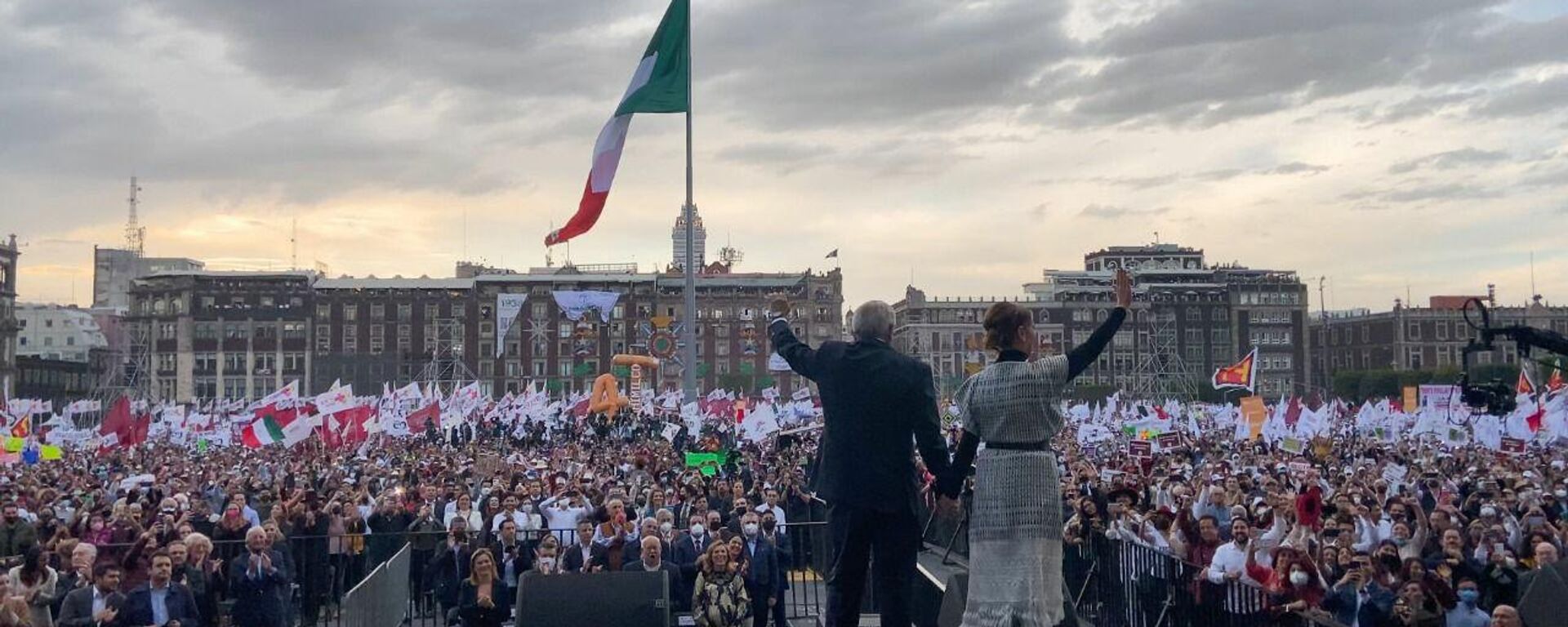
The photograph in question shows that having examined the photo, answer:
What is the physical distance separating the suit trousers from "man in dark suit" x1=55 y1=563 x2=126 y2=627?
236 inches

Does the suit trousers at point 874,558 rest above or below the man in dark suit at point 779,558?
above

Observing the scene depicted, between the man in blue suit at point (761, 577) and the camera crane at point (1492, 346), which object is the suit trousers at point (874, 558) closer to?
the man in blue suit at point (761, 577)

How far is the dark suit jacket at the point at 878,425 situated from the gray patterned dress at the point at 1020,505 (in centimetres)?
55

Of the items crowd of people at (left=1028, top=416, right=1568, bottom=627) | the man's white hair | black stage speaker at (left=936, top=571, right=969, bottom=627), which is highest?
the man's white hair

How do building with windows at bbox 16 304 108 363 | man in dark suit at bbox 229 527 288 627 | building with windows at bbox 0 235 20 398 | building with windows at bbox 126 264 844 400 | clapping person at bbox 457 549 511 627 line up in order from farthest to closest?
building with windows at bbox 16 304 108 363 < building with windows at bbox 126 264 844 400 < building with windows at bbox 0 235 20 398 < man in dark suit at bbox 229 527 288 627 < clapping person at bbox 457 549 511 627

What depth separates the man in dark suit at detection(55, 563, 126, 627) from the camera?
9680 mm

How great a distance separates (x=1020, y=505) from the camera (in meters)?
5.04

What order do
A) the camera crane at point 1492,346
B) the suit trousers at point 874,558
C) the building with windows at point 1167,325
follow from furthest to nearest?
the building with windows at point 1167,325 < the camera crane at point 1492,346 < the suit trousers at point 874,558

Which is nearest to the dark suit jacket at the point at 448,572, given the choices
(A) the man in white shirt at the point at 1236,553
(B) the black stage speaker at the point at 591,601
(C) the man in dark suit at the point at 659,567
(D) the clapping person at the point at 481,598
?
(D) the clapping person at the point at 481,598

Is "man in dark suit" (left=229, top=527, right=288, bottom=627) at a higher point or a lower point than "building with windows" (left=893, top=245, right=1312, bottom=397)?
lower

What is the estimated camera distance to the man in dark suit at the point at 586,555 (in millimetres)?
12055

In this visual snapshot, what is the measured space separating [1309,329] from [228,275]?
9658 cm

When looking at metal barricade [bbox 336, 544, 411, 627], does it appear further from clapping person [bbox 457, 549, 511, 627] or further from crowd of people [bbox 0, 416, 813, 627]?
clapping person [bbox 457, 549, 511, 627]

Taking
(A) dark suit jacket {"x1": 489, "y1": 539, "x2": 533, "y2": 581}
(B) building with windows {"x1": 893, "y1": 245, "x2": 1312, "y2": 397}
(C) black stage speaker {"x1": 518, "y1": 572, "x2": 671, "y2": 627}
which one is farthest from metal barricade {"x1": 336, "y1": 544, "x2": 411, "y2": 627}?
(B) building with windows {"x1": 893, "y1": 245, "x2": 1312, "y2": 397}
